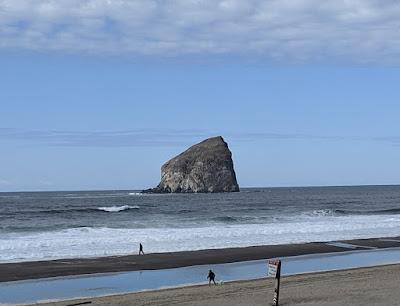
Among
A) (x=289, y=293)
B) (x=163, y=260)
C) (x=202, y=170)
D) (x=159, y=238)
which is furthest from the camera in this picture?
(x=202, y=170)

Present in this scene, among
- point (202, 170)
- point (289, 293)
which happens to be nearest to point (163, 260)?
point (289, 293)

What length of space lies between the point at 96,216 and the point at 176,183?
278ft

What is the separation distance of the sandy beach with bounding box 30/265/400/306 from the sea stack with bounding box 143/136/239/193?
122 meters

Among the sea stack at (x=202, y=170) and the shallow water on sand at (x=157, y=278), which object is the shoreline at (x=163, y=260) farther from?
the sea stack at (x=202, y=170)

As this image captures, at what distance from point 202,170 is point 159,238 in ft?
355

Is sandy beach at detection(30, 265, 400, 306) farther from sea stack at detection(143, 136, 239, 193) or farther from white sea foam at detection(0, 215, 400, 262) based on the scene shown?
sea stack at detection(143, 136, 239, 193)

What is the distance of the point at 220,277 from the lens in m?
23.1

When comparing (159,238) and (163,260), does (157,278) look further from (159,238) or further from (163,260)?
(159,238)

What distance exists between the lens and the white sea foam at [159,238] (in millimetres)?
31453

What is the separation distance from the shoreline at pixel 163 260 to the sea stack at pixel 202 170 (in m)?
108

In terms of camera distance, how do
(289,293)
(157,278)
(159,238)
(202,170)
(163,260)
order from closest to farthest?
(289,293)
(157,278)
(163,260)
(159,238)
(202,170)

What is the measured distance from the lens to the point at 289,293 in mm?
18562

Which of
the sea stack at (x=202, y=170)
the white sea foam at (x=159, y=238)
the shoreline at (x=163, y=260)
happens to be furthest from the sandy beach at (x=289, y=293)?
the sea stack at (x=202, y=170)

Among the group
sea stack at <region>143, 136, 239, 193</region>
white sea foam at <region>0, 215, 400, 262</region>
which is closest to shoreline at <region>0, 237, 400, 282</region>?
white sea foam at <region>0, 215, 400, 262</region>
